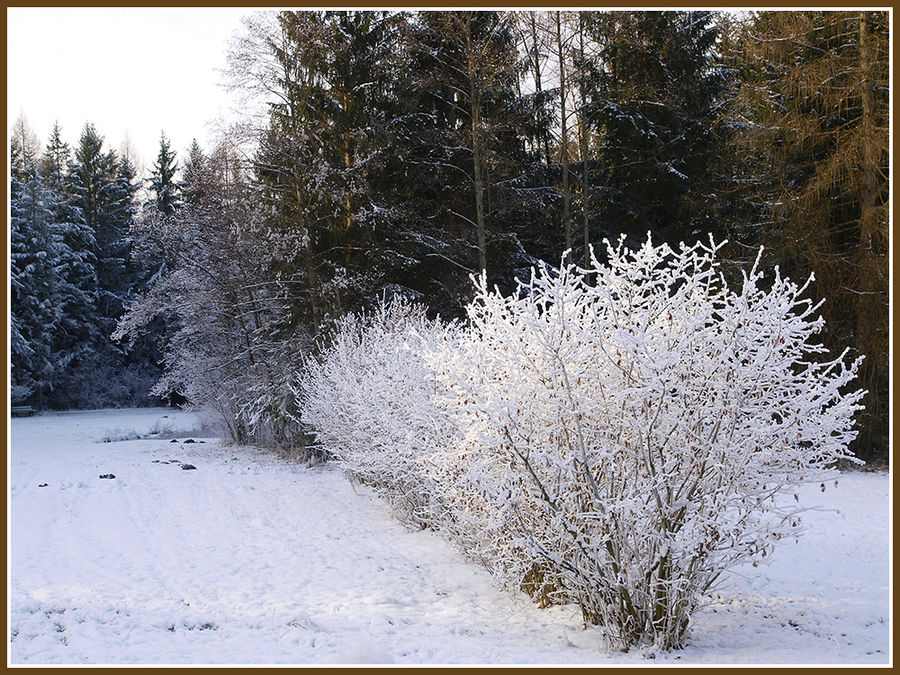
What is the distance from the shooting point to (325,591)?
607 cm

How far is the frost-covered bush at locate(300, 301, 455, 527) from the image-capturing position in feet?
23.1

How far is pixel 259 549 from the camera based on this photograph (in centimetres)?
766

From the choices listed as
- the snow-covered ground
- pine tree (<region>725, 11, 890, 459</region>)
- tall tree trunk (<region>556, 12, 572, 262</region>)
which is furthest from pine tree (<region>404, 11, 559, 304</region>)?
the snow-covered ground

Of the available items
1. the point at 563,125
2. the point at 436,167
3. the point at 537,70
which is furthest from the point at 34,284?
the point at 563,125

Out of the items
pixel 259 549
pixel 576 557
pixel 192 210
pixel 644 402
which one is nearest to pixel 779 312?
pixel 644 402

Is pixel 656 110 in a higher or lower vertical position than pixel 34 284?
higher

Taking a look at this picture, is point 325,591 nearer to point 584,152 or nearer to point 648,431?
point 648,431

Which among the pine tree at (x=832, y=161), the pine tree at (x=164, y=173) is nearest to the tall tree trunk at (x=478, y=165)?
the pine tree at (x=832, y=161)

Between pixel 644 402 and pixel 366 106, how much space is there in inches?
529

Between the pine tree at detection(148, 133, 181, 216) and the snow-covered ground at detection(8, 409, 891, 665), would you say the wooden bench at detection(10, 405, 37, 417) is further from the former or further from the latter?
the snow-covered ground at detection(8, 409, 891, 665)

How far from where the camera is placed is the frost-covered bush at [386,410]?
23.1ft

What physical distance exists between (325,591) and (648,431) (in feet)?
11.0

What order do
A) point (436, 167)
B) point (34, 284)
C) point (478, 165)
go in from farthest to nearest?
point (34, 284) → point (436, 167) → point (478, 165)

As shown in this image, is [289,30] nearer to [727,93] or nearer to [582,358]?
[727,93]
